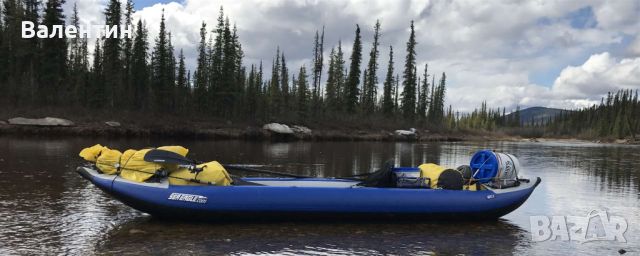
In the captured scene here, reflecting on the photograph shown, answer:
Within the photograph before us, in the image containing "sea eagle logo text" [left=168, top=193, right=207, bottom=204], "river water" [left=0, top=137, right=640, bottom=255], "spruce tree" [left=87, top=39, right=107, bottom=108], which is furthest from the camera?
"spruce tree" [left=87, top=39, right=107, bottom=108]

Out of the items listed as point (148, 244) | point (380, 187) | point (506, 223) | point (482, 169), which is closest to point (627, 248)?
point (506, 223)

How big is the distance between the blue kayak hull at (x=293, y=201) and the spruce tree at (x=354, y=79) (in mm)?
60035

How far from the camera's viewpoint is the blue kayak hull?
27.7 feet

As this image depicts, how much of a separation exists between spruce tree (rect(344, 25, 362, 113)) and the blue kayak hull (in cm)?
6004

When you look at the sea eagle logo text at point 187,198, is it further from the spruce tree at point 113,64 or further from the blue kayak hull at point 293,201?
the spruce tree at point 113,64

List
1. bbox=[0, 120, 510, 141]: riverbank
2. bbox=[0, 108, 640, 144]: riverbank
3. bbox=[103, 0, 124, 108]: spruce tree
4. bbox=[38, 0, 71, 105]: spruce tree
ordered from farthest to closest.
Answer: bbox=[103, 0, 124, 108]: spruce tree < bbox=[38, 0, 71, 105]: spruce tree < bbox=[0, 108, 640, 144]: riverbank < bbox=[0, 120, 510, 141]: riverbank

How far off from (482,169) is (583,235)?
2.40m

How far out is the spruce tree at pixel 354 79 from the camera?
69.9 meters

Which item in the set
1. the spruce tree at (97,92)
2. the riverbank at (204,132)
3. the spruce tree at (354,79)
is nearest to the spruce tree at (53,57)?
the spruce tree at (97,92)

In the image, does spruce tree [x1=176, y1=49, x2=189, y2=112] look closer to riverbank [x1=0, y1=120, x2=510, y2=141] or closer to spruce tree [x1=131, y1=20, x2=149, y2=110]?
spruce tree [x1=131, y1=20, x2=149, y2=110]

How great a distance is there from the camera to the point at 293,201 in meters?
8.73

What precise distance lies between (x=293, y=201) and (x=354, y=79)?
2471 inches

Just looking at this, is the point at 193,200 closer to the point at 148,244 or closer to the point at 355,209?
the point at 148,244

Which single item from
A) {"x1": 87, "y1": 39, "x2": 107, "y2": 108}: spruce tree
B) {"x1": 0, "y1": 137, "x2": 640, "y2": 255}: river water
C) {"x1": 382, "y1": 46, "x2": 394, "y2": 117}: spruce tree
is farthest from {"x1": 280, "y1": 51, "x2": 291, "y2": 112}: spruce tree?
{"x1": 0, "y1": 137, "x2": 640, "y2": 255}: river water
